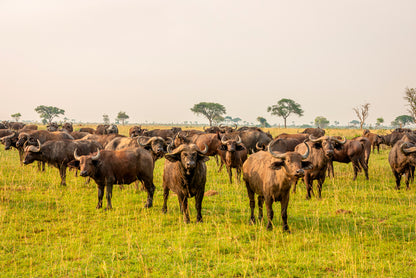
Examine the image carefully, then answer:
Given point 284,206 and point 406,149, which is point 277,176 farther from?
point 406,149

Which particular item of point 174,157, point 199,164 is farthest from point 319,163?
point 174,157

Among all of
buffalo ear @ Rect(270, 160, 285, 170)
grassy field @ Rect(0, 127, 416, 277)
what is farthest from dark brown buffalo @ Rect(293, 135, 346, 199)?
buffalo ear @ Rect(270, 160, 285, 170)

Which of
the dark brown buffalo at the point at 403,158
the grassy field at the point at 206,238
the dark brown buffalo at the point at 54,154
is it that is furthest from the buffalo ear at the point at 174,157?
the dark brown buffalo at the point at 403,158

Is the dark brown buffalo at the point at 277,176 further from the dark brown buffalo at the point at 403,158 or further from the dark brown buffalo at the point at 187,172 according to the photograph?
the dark brown buffalo at the point at 403,158

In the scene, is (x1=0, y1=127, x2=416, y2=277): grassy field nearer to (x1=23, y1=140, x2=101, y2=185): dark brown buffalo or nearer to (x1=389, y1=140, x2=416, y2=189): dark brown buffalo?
(x1=389, y1=140, x2=416, y2=189): dark brown buffalo

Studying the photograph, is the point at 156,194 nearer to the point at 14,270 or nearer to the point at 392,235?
the point at 14,270

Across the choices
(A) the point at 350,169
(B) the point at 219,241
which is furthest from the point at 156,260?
(A) the point at 350,169

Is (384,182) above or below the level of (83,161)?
below

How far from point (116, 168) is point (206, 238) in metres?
3.95

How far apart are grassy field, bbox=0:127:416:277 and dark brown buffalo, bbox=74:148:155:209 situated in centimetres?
69

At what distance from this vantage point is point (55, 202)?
9.70 metres

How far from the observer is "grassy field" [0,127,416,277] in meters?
5.18

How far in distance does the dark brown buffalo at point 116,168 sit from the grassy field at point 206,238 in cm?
69

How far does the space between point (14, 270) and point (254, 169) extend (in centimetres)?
518
